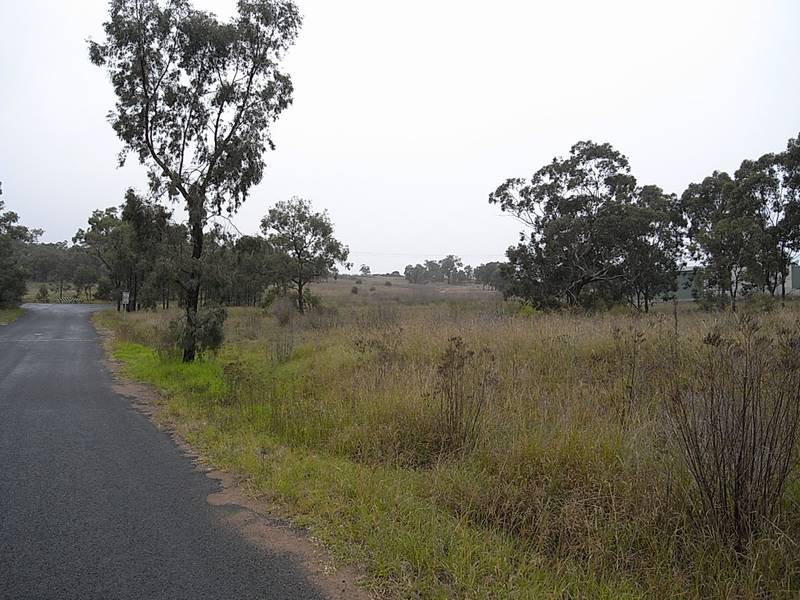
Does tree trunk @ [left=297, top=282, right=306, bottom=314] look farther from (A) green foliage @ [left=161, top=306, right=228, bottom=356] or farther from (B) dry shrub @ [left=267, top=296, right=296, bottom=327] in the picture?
(A) green foliage @ [left=161, top=306, right=228, bottom=356]

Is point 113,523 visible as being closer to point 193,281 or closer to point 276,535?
point 276,535

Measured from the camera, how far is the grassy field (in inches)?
133

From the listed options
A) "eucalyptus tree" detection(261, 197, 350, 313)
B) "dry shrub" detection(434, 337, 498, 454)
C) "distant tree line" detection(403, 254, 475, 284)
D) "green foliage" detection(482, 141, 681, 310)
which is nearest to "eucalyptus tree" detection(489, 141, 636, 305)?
"green foliage" detection(482, 141, 681, 310)

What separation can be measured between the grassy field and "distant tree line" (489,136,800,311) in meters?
21.4

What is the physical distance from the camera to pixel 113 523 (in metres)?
4.22

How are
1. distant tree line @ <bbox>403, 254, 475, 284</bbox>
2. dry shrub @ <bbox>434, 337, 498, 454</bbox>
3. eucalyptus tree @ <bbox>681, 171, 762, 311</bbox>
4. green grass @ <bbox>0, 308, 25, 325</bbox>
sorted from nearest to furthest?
dry shrub @ <bbox>434, 337, 498, 454</bbox>, eucalyptus tree @ <bbox>681, 171, 762, 311</bbox>, green grass @ <bbox>0, 308, 25, 325</bbox>, distant tree line @ <bbox>403, 254, 475, 284</bbox>

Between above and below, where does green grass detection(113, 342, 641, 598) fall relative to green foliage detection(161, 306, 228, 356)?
below

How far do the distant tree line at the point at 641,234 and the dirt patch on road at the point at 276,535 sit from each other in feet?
81.9

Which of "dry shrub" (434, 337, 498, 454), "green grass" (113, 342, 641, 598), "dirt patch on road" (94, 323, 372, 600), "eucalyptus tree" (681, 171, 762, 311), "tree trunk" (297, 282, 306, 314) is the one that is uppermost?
"eucalyptus tree" (681, 171, 762, 311)

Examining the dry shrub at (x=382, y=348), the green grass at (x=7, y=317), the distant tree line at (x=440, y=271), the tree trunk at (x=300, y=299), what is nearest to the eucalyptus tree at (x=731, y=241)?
the dry shrub at (x=382, y=348)

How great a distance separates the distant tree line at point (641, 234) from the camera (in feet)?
89.5

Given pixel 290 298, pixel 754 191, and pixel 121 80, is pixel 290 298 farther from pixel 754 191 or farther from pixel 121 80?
pixel 754 191

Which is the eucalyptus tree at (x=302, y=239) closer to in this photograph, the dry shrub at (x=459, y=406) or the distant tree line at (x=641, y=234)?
the distant tree line at (x=641, y=234)

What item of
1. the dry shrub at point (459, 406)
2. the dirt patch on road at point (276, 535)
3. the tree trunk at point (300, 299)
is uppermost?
the tree trunk at point (300, 299)
